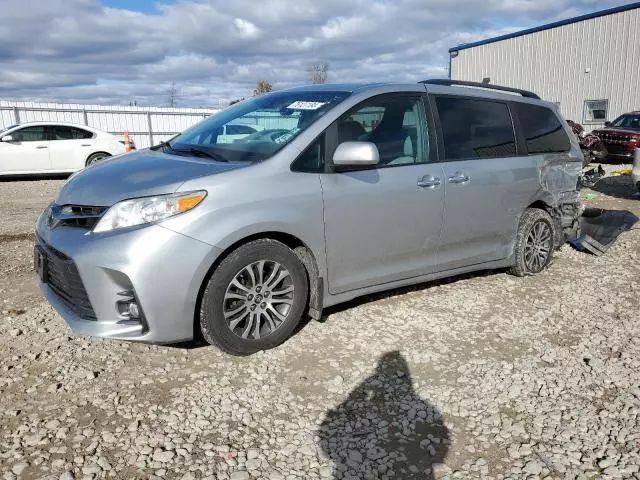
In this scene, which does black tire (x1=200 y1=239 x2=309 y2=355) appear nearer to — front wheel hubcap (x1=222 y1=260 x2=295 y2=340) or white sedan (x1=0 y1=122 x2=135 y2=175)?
front wheel hubcap (x1=222 y1=260 x2=295 y2=340)

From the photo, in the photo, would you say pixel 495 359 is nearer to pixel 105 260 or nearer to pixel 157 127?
pixel 105 260

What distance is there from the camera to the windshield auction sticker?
395 centimetres

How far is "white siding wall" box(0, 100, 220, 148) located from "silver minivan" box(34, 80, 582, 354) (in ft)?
52.9

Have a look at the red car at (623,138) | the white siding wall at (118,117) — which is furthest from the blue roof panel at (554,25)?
the white siding wall at (118,117)

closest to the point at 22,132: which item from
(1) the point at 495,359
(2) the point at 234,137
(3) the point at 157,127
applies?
(3) the point at 157,127

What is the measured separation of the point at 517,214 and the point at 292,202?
2496 mm

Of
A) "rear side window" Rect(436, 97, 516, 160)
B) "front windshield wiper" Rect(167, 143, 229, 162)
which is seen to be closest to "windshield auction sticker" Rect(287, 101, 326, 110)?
"front windshield wiper" Rect(167, 143, 229, 162)

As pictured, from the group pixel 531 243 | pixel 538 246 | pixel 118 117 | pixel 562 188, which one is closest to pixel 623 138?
pixel 562 188

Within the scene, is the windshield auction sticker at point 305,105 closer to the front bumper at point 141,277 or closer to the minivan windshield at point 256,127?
the minivan windshield at point 256,127

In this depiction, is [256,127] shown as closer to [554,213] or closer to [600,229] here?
[554,213]

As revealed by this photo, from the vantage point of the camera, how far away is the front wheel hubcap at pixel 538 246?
5.24m

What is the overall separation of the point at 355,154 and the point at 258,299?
3.77ft

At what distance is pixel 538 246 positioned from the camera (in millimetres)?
5340

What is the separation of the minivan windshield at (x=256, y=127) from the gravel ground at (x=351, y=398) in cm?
138
